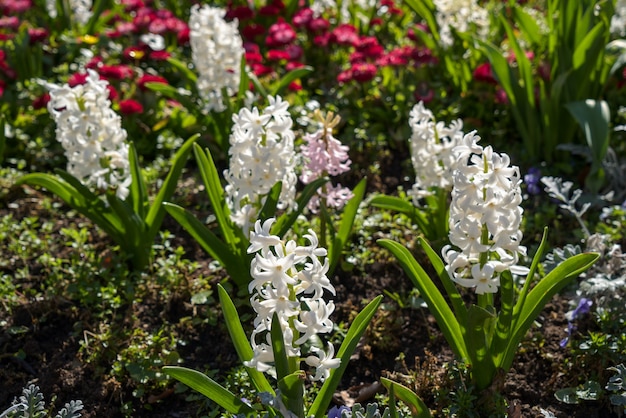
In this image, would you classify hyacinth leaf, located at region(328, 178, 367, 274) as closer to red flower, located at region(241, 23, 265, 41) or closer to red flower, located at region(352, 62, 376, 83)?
red flower, located at region(352, 62, 376, 83)

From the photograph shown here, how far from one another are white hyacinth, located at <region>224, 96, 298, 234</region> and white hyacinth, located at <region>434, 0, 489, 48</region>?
1.92m

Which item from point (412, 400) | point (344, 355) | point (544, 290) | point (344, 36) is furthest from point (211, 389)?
point (344, 36)

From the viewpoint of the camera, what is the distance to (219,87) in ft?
12.6

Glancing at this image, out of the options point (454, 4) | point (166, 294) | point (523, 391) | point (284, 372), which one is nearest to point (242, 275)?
point (166, 294)

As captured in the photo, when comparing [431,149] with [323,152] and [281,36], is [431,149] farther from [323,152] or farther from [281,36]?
[281,36]

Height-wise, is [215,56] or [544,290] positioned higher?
[215,56]

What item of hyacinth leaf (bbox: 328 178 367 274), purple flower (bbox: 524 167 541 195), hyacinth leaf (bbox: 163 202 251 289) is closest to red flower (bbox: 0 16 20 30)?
hyacinth leaf (bbox: 163 202 251 289)

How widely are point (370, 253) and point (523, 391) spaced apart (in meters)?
0.94

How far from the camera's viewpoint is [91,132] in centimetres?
299

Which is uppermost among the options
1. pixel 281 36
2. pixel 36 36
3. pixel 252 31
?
pixel 252 31

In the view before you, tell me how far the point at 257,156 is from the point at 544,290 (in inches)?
41.2

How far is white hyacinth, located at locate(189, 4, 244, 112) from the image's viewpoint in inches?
151

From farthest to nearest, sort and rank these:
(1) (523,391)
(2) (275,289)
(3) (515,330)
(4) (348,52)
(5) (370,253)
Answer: (4) (348,52) < (5) (370,253) < (1) (523,391) < (3) (515,330) < (2) (275,289)

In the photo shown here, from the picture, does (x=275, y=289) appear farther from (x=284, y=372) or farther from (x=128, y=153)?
(x=128, y=153)
